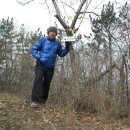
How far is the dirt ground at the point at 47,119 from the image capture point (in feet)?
23.8

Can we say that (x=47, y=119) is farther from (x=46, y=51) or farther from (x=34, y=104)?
(x=46, y=51)

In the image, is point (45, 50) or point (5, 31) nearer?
point (45, 50)

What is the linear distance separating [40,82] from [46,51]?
0.70m

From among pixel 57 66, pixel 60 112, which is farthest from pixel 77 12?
pixel 60 112

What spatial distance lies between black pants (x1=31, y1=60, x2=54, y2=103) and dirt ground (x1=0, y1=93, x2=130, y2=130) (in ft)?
0.76

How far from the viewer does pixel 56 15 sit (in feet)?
32.9

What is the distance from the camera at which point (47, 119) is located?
7.80m

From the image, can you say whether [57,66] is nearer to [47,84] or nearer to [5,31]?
[47,84]

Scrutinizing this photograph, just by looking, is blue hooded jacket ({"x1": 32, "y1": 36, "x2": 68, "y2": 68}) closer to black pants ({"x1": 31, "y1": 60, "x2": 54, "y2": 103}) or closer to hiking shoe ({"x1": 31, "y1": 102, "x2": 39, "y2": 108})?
black pants ({"x1": 31, "y1": 60, "x2": 54, "y2": 103})

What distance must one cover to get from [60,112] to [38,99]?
0.58m

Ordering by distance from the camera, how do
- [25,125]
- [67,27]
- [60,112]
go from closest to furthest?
[25,125] → [60,112] → [67,27]

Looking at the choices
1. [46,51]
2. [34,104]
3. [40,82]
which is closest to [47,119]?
[34,104]

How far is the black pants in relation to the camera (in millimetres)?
8688

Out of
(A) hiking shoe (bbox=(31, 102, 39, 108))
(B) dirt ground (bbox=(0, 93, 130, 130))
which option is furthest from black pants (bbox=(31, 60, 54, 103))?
(B) dirt ground (bbox=(0, 93, 130, 130))
